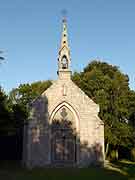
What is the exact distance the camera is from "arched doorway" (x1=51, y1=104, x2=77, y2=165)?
28562 millimetres

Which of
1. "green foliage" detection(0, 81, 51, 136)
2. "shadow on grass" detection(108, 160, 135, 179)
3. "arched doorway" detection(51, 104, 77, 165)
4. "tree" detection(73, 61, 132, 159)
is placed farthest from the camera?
"tree" detection(73, 61, 132, 159)

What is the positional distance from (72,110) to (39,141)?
4400mm

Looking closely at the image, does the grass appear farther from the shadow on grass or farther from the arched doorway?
the arched doorway

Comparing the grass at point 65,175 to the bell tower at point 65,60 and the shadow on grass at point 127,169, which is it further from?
the bell tower at point 65,60

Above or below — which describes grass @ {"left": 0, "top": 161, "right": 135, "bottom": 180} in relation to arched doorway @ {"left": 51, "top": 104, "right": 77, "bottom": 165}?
below

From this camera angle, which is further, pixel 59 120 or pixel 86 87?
pixel 86 87

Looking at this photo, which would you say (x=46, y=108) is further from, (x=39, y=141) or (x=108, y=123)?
(x=108, y=123)

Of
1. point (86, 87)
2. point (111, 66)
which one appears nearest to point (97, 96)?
point (86, 87)

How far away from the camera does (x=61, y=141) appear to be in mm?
28906

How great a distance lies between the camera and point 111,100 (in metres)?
41.7

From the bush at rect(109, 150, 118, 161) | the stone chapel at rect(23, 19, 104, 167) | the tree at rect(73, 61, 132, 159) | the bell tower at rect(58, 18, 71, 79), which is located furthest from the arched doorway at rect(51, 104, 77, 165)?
the bush at rect(109, 150, 118, 161)

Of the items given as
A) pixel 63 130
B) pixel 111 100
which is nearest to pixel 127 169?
pixel 63 130

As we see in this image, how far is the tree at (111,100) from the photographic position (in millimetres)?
40125

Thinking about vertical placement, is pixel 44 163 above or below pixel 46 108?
below
